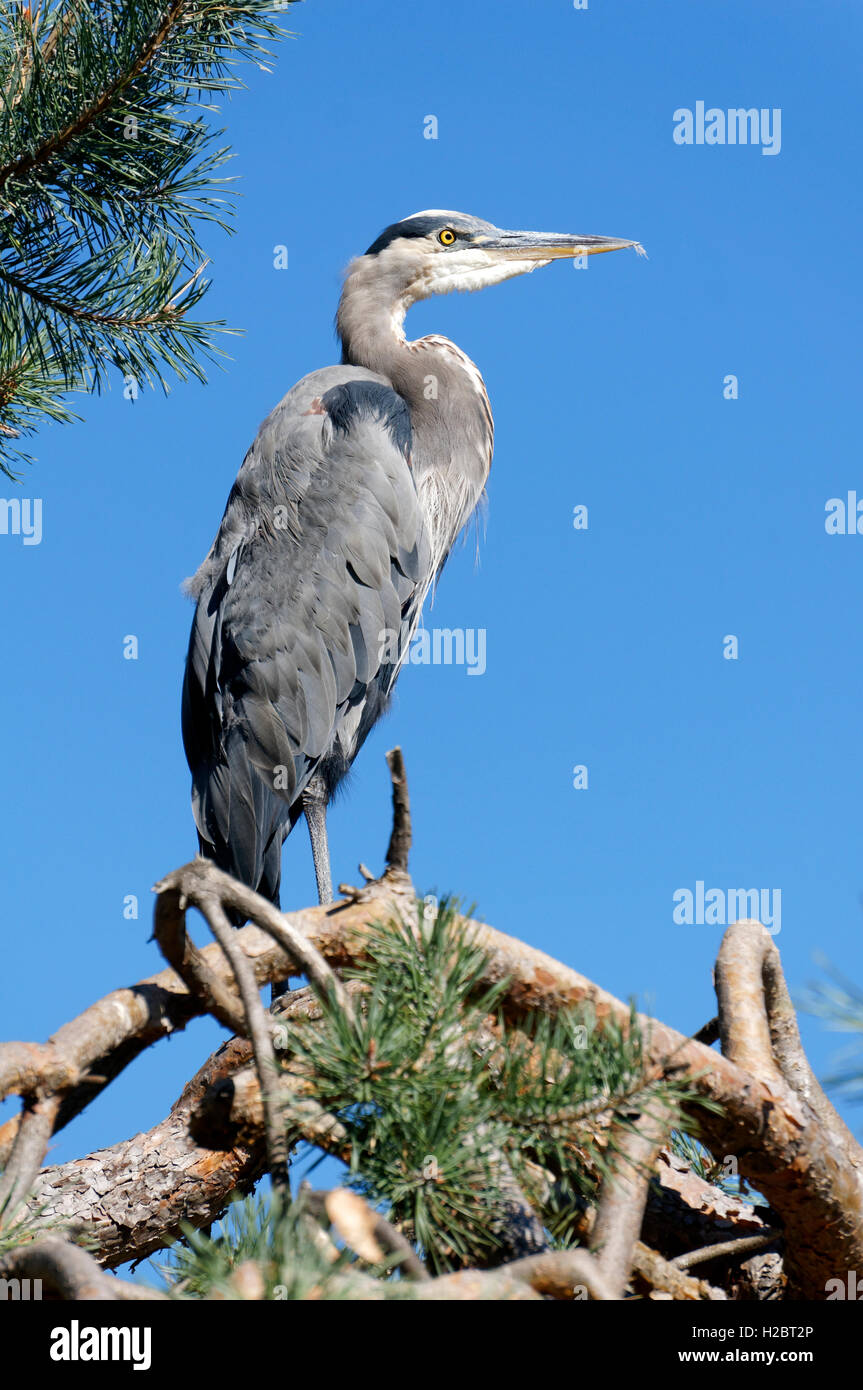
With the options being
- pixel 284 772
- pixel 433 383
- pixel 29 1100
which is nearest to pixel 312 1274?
pixel 29 1100

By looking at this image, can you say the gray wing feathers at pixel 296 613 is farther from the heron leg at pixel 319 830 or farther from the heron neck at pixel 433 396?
the heron neck at pixel 433 396

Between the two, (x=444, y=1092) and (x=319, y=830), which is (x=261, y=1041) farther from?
(x=319, y=830)

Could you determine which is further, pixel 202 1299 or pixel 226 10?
pixel 226 10

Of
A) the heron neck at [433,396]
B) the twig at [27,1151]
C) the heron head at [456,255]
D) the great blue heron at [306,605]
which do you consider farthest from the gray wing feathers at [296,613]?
the twig at [27,1151]

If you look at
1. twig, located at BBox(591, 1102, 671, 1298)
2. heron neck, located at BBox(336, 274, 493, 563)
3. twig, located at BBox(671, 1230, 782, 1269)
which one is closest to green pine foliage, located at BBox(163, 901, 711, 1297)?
twig, located at BBox(591, 1102, 671, 1298)

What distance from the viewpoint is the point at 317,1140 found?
3.85 ft

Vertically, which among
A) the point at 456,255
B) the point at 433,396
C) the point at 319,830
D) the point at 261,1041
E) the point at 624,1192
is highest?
the point at 456,255

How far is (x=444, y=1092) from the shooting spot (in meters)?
1.07

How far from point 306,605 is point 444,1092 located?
298 centimetres

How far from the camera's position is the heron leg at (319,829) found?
144 inches

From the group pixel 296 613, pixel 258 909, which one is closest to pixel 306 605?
pixel 296 613

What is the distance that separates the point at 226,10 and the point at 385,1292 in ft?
7.80
